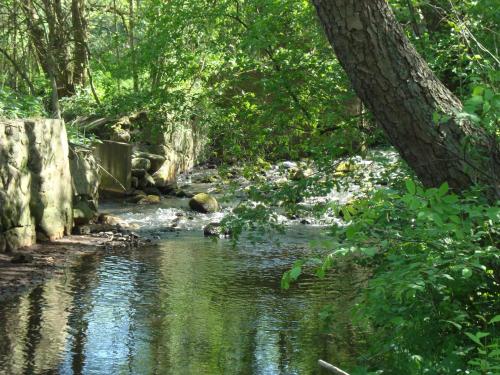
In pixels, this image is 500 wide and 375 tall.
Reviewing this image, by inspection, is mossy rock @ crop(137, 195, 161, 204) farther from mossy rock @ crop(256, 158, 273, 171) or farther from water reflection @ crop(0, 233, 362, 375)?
mossy rock @ crop(256, 158, 273, 171)

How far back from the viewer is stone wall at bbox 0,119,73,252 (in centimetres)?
1246

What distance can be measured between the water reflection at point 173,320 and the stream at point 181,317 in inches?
0.5

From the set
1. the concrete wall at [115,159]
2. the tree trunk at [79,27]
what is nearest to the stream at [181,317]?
the concrete wall at [115,159]

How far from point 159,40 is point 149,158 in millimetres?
9853

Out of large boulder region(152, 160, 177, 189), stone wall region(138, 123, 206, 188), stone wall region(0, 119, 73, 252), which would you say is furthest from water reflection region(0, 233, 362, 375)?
stone wall region(138, 123, 206, 188)

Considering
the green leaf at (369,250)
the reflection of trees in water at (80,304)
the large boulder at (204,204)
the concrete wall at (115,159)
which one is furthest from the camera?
the concrete wall at (115,159)

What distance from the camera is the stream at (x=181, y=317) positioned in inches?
307

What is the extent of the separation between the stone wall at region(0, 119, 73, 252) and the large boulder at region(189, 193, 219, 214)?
12.7 ft

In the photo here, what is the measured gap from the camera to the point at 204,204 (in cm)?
1792

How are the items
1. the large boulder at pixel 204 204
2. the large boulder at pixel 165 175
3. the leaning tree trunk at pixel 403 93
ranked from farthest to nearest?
1. the large boulder at pixel 165 175
2. the large boulder at pixel 204 204
3. the leaning tree trunk at pixel 403 93

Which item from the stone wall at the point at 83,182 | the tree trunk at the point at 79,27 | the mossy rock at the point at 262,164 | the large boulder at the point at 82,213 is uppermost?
the tree trunk at the point at 79,27

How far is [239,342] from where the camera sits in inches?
336

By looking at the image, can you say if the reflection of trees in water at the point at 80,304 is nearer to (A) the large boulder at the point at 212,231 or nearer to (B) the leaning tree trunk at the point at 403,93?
(A) the large boulder at the point at 212,231

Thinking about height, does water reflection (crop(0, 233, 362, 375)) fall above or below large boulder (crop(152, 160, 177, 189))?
below
